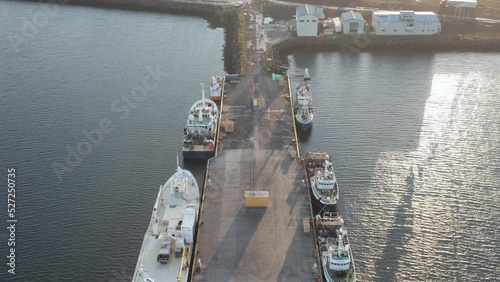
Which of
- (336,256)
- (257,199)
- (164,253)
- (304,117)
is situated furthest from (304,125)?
(164,253)

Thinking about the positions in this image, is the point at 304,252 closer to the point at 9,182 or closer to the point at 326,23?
the point at 9,182

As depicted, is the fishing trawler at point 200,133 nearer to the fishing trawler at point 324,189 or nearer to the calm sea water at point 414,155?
the calm sea water at point 414,155

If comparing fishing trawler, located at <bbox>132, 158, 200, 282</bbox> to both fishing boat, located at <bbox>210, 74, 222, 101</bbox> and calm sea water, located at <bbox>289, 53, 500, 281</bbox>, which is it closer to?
calm sea water, located at <bbox>289, 53, 500, 281</bbox>

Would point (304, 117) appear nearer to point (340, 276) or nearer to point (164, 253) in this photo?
point (340, 276)

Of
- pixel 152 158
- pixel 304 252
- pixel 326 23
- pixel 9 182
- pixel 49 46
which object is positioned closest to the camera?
pixel 304 252

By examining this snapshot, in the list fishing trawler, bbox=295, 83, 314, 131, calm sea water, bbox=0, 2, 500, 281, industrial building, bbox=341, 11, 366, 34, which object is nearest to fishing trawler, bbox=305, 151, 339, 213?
→ calm sea water, bbox=0, 2, 500, 281

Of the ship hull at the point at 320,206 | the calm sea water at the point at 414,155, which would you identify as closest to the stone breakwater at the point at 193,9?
the calm sea water at the point at 414,155

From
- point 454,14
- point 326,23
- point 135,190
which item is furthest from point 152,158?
point 454,14
